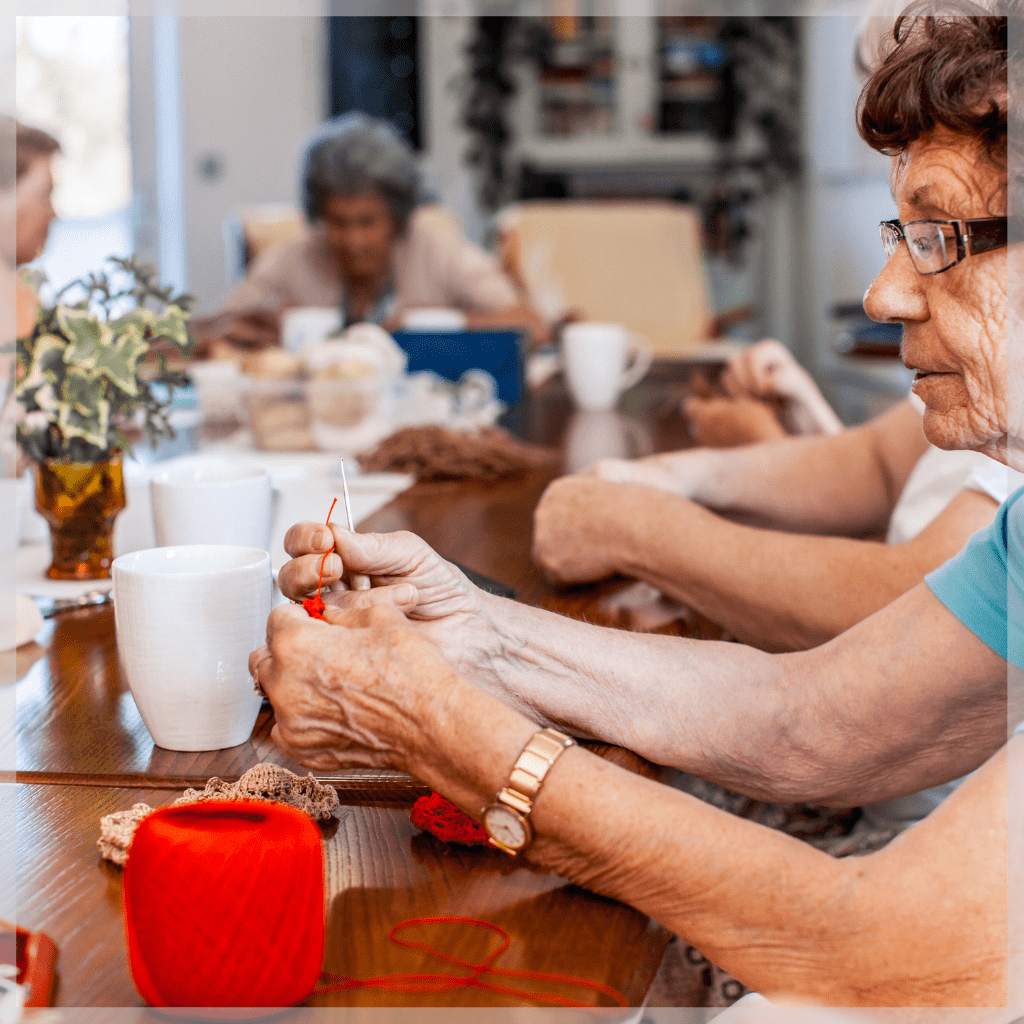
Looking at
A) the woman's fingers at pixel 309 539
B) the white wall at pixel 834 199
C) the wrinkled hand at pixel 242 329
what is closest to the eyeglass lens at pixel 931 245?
the woman's fingers at pixel 309 539

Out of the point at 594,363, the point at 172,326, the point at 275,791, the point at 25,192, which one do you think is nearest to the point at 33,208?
the point at 25,192

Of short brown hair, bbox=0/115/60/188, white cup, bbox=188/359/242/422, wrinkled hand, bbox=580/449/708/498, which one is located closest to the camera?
wrinkled hand, bbox=580/449/708/498

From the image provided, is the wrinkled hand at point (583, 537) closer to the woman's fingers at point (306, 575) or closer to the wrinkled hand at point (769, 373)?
the woman's fingers at point (306, 575)

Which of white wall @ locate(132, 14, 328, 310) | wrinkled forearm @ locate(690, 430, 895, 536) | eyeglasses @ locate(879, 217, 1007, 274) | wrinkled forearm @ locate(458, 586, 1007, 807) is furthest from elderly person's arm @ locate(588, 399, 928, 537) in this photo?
white wall @ locate(132, 14, 328, 310)

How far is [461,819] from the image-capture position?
0.59 meters

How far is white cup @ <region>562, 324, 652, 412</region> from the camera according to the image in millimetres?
2021

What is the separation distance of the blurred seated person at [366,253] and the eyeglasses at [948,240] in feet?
7.09

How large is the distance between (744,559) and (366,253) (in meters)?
2.20

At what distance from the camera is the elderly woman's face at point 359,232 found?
9.66ft

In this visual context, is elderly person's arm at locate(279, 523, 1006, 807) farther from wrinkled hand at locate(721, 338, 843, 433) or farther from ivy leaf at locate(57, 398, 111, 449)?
wrinkled hand at locate(721, 338, 843, 433)

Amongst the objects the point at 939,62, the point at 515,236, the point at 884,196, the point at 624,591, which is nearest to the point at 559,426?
the point at 624,591

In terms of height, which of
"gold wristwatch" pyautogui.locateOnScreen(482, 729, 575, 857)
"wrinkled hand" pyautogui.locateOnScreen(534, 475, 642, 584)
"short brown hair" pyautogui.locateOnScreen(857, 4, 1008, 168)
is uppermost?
"short brown hair" pyautogui.locateOnScreen(857, 4, 1008, 168)

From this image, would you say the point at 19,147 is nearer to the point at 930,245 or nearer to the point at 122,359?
the point at 122,359

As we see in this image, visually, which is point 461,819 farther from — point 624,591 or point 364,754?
point 624,591
